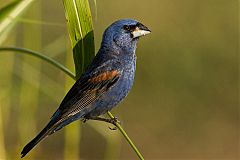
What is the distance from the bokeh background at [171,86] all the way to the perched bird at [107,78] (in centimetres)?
217

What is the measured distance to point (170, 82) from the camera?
40.4ft

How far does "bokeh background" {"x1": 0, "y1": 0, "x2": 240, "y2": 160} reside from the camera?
10180 millimetres

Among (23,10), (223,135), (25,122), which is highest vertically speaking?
(23,10)

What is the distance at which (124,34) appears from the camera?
575 centimetres

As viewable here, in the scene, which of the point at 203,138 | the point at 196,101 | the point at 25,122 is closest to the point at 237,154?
the point at 203,138

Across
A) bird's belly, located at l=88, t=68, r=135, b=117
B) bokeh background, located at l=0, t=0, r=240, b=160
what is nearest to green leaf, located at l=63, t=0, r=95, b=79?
bird's belly, located at l=88, t=68, r=135, b=117

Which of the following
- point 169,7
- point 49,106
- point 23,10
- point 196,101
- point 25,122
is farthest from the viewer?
point 169,7

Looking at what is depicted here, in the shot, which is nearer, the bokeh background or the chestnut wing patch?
the chestnut wing patch

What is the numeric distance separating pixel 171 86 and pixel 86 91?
22.1 ft

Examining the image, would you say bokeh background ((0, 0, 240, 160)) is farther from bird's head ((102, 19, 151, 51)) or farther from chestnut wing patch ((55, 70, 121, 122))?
chestnut wing patch ((55, 70, 121, 122))

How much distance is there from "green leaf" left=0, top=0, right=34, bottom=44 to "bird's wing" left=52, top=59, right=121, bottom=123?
1.22 metres

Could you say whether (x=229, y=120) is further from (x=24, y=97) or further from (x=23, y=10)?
(x=23, y=10)

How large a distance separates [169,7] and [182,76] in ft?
7.58

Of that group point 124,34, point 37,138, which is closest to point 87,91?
point 124,34
